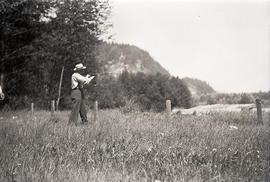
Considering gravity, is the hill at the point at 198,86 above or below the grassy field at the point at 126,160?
above

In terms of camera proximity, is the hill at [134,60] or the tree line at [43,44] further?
the hill at [134,60]

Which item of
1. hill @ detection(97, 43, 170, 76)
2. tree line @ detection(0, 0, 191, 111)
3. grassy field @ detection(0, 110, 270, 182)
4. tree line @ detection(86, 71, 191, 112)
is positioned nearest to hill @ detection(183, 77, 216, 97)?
hill @ detection(97, 43, 170, 76)

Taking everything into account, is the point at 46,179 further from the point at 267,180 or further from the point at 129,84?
the point at 129,84

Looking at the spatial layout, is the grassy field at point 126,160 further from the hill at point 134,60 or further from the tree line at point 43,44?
the hill at point 134,60

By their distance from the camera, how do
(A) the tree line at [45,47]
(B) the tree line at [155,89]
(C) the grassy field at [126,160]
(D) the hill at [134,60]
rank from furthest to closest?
(D) the hill at [134,60] < (B) the tree line at [155,89] < (A) the tree line at [45,47] < (C) the grassy field at [126,160]

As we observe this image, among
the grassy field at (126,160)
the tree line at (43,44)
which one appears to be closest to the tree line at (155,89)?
the tree line at (43,44)

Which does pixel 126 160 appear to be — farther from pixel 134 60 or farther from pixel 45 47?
pixel 134 60

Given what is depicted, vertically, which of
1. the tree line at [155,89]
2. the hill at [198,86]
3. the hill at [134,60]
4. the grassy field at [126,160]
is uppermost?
the hill at [134,60]

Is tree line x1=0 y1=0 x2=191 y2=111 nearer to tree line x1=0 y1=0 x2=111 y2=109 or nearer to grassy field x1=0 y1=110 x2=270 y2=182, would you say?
tree line x1=0 y1=0 x2=111 y2=109

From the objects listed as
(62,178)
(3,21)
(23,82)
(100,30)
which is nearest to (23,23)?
(3,21)

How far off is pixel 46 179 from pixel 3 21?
19660 mm

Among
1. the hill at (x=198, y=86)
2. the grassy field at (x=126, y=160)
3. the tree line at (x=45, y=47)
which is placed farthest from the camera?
the hill at (x=198, y=86)

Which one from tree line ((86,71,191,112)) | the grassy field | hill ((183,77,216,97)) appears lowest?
the grassy field

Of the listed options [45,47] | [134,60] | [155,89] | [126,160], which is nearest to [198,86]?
[134,60]
